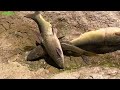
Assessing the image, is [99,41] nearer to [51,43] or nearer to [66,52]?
[66,52]

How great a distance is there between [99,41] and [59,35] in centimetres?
70

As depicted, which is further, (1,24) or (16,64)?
(1,24)

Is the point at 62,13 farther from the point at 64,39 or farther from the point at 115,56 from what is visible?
the point at 115,56

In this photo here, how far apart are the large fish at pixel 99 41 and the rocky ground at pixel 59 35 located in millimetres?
123

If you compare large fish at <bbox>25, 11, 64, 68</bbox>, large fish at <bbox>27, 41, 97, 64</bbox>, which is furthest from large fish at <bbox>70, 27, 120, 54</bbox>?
large fish at <bbox>25, 11, 64, 68</bbox>

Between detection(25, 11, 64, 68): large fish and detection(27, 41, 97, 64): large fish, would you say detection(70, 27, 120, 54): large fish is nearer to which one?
detection(27, 41, 97, 64): large fish

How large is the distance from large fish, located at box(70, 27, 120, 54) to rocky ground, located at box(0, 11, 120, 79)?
12cm

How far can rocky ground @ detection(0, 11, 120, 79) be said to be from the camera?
23.0 ft

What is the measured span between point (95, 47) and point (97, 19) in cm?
71

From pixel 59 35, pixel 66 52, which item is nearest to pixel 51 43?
pixel 66 52

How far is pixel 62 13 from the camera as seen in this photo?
7992 millimetres

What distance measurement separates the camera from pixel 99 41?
7332 mm

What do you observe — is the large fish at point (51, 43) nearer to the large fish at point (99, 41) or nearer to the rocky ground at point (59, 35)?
the rocky ground at point (59, 35)

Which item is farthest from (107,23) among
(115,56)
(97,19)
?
(115,56)
